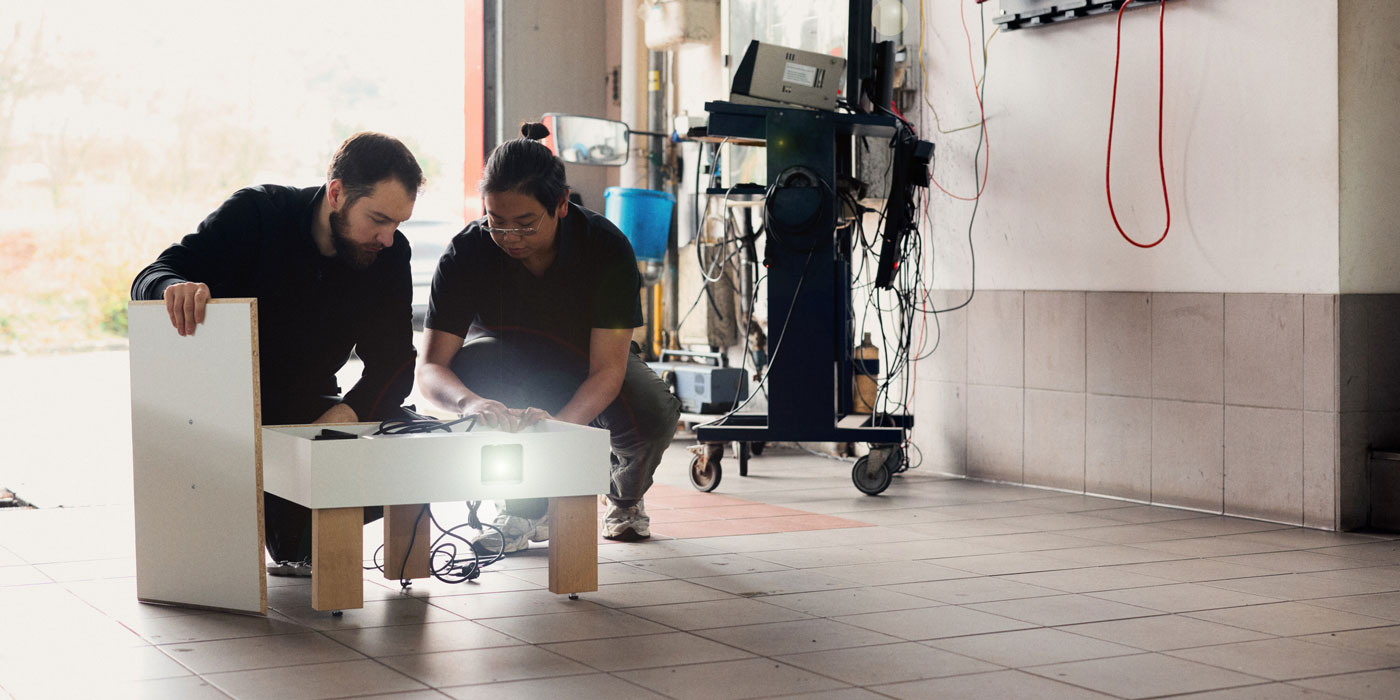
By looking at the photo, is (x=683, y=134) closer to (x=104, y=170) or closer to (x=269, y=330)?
(x=269, y=330)

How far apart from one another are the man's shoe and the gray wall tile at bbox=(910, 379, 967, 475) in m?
2.50

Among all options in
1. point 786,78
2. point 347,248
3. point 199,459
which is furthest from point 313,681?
point 786,78

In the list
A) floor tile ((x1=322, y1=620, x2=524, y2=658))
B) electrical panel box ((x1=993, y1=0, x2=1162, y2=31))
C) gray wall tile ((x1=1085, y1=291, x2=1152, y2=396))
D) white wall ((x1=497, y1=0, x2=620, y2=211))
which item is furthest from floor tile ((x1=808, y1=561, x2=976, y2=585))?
white wall ((x1=497, y1=0, x2=620, y2=211))

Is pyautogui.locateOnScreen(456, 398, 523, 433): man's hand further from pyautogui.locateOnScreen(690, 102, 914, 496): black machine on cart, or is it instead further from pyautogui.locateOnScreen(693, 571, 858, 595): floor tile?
pyautogui.locateOnScreen(690, 102, 914, 496): black machine on cart

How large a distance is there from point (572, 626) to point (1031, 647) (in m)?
0.78

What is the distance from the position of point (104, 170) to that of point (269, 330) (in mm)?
10002

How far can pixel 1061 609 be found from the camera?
253 cm

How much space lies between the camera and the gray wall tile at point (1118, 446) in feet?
13.1

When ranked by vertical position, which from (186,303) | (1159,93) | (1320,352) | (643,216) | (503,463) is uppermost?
(1159,93)

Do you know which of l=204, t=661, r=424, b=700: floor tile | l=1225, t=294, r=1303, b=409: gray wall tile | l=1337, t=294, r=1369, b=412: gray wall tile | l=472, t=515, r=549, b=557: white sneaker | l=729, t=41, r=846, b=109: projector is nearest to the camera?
l=204, t=661, r=424, b=700: floor tile

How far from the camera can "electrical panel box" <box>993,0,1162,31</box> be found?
4.01m

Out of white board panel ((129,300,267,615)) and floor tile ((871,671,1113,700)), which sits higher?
white board panel ((129,300,267,615))

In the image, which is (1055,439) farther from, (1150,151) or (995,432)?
(1150,151)

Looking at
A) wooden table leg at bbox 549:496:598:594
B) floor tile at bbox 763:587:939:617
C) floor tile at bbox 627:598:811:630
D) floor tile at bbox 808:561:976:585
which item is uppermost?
wooden table leg at bbox 549:496:598:594
